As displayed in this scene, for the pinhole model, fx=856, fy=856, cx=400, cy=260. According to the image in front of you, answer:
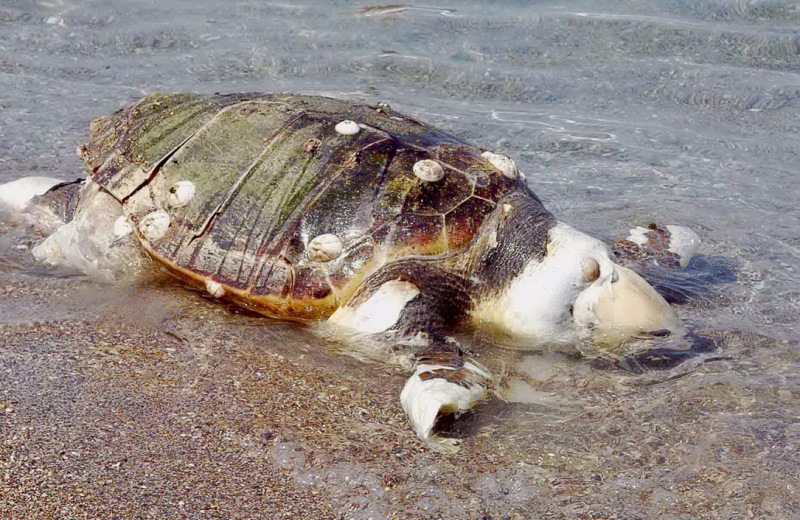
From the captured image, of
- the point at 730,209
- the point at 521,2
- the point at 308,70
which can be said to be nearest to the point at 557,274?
the point at 730,209

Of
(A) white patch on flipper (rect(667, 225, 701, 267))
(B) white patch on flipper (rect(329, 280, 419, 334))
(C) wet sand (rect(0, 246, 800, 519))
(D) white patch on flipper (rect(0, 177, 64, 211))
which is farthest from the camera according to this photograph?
(D) white patch on flipper (rect(0, 177, 64, 211))

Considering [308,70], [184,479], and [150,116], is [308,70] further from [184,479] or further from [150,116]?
[184,479]

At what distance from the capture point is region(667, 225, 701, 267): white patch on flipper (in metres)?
4.06

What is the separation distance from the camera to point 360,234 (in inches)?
133

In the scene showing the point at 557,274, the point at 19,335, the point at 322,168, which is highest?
the point at 322,168

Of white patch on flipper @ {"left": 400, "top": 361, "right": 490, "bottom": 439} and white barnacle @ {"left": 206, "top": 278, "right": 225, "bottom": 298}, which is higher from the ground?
white patch on flipper @ {"left": 400, "top": 361, "right": 490, "bottom": 439}

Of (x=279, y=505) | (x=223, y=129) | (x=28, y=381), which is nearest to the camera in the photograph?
(x=279, y=505)

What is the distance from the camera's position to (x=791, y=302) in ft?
12.3

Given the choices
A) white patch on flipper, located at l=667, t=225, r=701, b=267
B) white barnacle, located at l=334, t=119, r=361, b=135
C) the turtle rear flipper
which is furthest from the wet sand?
white barnacle, located at l=334, t=119, r=361, b=135

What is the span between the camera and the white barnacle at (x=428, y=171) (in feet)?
11.3

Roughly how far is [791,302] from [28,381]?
3.09 metres

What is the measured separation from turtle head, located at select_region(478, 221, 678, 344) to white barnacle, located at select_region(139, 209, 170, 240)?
143 centimetres

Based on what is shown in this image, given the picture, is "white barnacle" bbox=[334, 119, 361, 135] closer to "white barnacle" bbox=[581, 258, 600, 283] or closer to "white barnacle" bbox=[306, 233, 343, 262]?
"white barnacle" bbox=[306, 233, 343, 262]

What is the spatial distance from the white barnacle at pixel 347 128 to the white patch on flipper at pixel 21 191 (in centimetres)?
166
